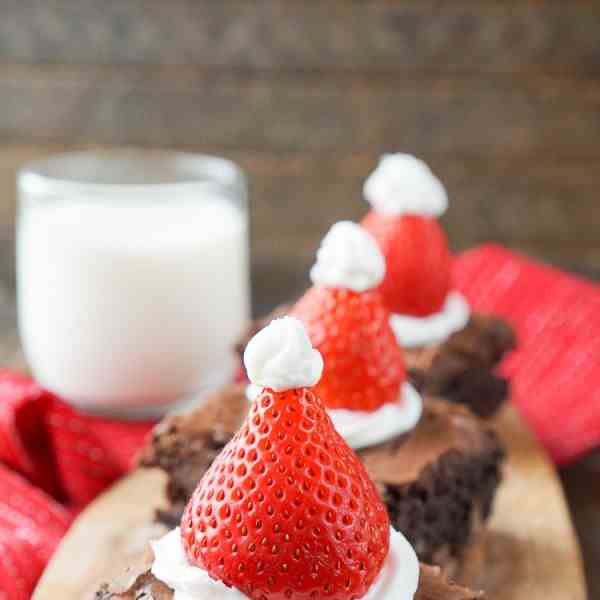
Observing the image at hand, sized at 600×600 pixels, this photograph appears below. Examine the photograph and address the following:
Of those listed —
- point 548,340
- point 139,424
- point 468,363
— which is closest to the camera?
point 468,363

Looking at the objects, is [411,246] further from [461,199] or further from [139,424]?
[461,199]

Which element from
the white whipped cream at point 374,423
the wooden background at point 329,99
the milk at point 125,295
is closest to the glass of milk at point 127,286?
the milk at point 125,295

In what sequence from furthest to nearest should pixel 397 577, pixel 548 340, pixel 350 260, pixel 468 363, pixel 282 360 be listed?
1. pixel 548 340
2. pixel 468 363
3. pixel 350 260
4. pixel 397 577
5. pixel 282 360

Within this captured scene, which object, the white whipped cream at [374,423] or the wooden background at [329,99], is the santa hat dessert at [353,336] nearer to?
the white whipped cream at [374,423]

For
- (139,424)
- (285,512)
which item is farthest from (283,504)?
(139,424)

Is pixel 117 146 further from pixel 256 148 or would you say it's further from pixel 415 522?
pixel 415 522

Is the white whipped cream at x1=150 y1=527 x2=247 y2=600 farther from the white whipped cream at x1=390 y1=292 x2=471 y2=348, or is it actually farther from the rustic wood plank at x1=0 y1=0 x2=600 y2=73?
the rustic wood plank at x1=0 y1=0 x2=600 y2=73

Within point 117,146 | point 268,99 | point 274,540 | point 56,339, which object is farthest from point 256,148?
point 274,540
